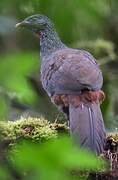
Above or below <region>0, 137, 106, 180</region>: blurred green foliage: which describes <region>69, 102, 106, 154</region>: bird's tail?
below

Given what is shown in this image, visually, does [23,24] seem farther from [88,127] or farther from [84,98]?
[88,127]

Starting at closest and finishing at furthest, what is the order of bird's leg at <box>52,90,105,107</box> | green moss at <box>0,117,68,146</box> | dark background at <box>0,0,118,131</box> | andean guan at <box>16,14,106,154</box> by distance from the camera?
dark background at <box>0,0,118,131</box>
green moss at <box>0,117,68,146</box>
andean guan at <box>16,14,106,154</box>
bird's leg at <box>52,90,105,107</box>

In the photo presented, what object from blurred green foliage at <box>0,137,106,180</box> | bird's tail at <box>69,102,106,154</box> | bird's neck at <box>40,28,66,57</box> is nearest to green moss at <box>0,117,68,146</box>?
bird's tail at <box>69,102,106,154</box>

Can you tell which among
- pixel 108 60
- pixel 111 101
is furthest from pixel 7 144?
pixel 108 60

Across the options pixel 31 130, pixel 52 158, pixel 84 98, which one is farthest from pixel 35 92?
pixel 84 98

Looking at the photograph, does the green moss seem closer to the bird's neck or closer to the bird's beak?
the bird's neck

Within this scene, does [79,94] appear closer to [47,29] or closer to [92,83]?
[92,83]

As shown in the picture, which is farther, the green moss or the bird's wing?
the bird's wing
